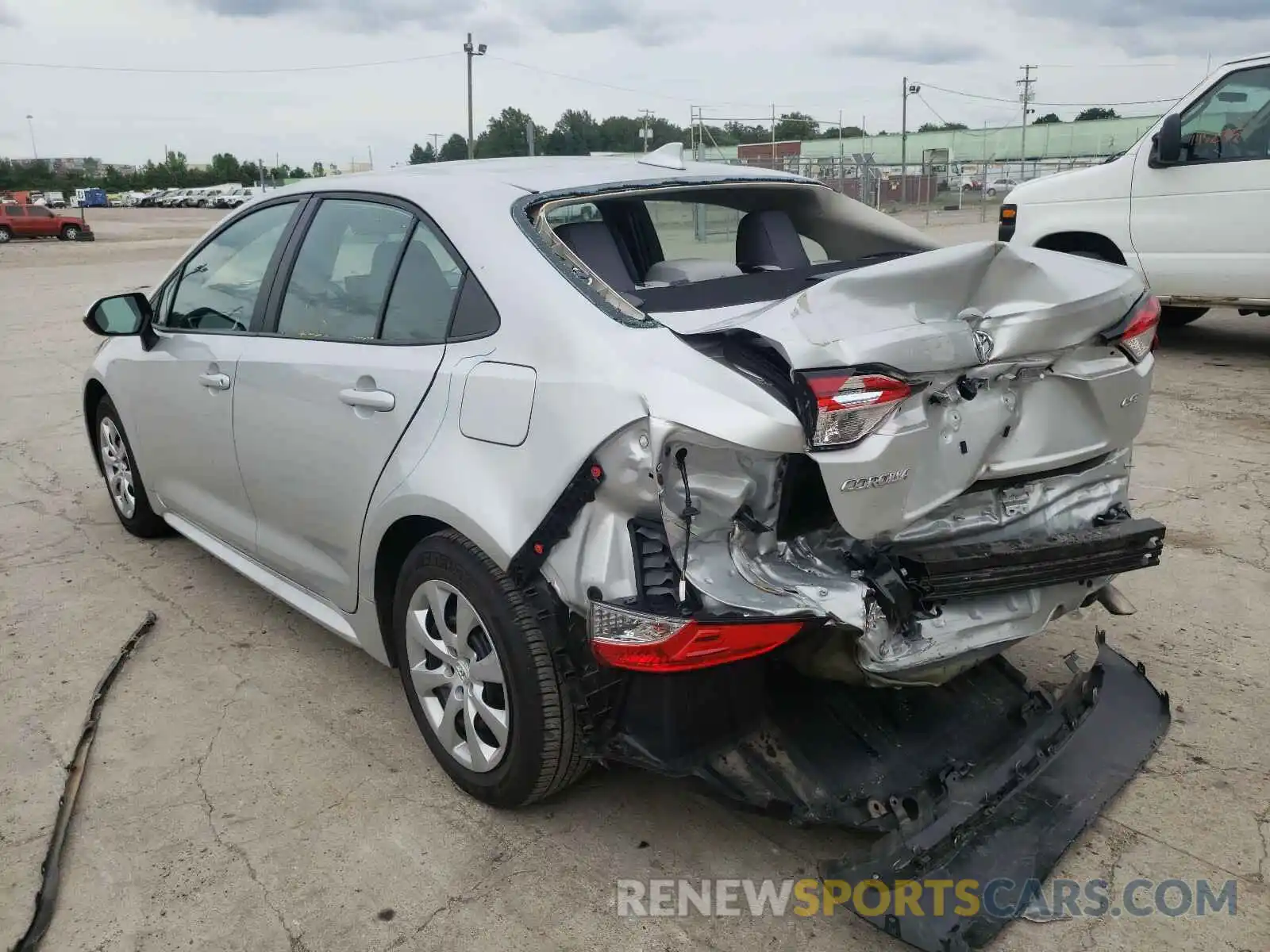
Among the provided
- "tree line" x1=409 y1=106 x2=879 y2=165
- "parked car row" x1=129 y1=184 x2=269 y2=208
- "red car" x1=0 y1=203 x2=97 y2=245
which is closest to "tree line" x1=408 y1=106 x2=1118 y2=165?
"tree line" x1=409 y1=106 x2=879 y2=165

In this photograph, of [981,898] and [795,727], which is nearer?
[981,898]

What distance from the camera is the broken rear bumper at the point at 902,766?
2.32 meters

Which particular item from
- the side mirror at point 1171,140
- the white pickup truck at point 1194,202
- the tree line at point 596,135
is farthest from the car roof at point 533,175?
the tree line at point 596,135

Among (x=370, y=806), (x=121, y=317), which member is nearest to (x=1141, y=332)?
(x=370, y=806)

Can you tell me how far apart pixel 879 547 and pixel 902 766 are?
600mm

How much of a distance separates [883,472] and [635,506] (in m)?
0.55

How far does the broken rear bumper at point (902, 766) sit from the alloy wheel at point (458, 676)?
367mm

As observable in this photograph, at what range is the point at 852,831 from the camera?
2.38m

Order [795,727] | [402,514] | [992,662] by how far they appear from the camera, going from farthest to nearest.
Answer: [992,662]
[402,514]
[795,727]

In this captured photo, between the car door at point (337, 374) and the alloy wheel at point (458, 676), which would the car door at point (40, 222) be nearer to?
the car door at point (337, 374)

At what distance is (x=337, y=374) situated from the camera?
3.03m

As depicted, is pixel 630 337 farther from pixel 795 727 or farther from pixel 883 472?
pixel 795 727

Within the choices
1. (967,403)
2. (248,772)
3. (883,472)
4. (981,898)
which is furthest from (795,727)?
(248,772)

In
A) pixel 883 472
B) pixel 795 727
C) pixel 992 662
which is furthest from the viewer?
pixel 992 662
